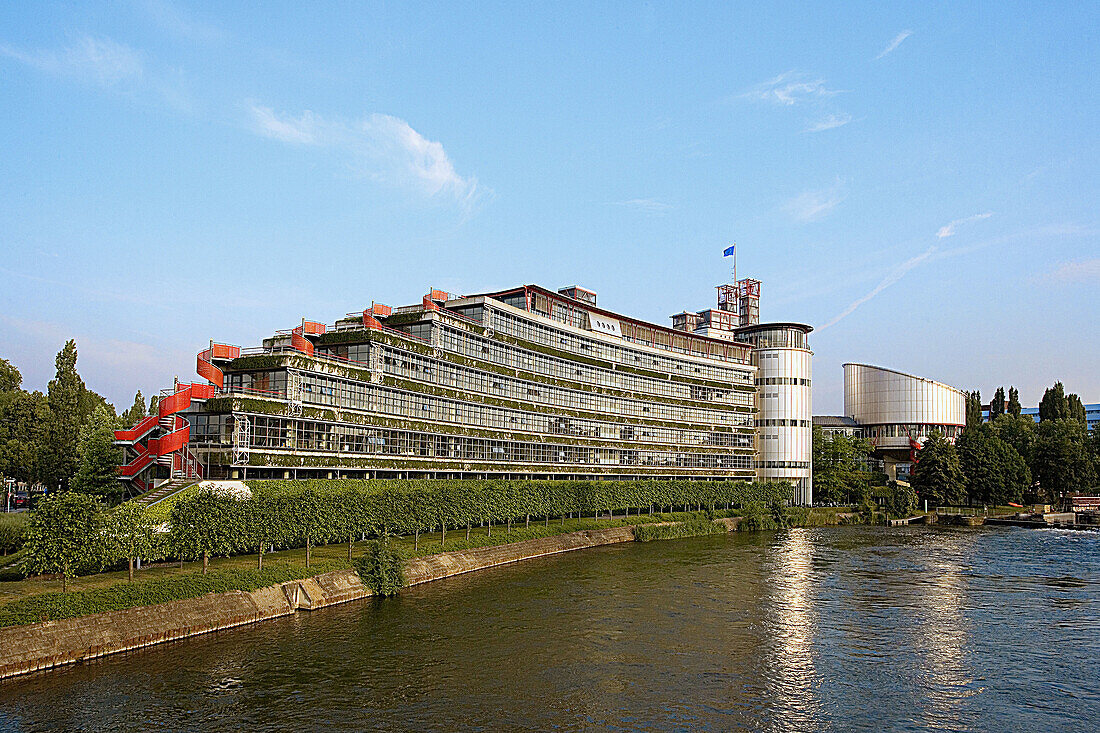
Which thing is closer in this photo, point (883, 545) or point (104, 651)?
point (104, 651)

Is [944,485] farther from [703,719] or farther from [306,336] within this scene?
[703,719]

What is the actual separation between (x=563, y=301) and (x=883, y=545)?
64.1m

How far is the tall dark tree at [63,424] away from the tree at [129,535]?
62987 millimetres

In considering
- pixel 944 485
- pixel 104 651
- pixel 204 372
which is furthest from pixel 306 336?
pixel 944 485

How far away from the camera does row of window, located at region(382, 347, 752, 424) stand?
105562mm

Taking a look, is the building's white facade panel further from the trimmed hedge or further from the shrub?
the shrub

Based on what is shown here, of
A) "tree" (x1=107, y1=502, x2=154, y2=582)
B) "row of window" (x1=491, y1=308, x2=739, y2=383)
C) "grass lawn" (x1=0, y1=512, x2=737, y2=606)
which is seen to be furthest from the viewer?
"row of window" (x1=491, y1=308, x2=739, y2=383)

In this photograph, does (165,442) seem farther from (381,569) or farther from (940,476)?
(940,476)

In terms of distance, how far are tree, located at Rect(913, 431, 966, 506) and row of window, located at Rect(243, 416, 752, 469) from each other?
149 ft

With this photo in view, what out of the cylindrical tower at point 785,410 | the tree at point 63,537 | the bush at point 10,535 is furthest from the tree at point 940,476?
the tree at point 63,537

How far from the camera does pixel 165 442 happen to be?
82250mm

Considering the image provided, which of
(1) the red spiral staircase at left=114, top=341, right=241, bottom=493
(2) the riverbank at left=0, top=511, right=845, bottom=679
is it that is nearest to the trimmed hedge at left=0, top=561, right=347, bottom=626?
(2) the riverbank at left=0, top=511, right=845, bottom=679

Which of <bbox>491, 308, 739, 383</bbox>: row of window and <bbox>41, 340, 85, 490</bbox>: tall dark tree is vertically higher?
<bbox>491, 308, 739, 383</bbox>: row of window

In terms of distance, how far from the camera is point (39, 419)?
127 metres
